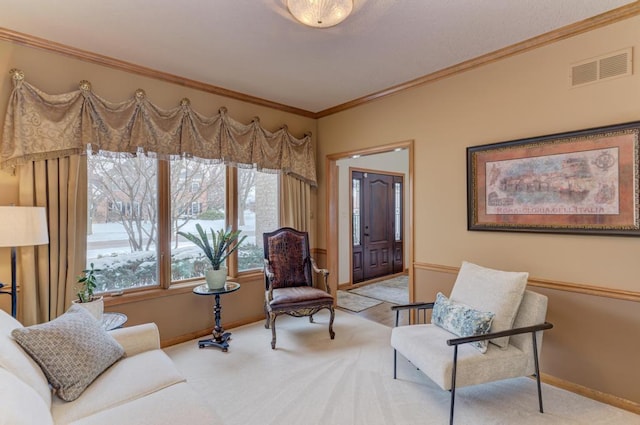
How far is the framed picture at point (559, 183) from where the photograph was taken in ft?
7.22

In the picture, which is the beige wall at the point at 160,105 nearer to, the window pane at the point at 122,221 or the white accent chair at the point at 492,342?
the window pane at the point at 122,221

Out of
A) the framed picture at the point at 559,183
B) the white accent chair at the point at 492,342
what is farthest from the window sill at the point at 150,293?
the framed picture at the point at 559,183

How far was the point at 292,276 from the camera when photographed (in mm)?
3881

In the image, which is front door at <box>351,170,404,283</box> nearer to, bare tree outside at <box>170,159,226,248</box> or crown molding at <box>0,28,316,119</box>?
crown molding at <box>0,28,316,119</box>

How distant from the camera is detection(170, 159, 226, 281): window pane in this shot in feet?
11.2

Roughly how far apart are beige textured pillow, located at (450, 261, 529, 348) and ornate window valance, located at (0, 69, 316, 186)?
2.60 m

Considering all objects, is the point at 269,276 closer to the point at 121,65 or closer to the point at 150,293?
the point at 150,293

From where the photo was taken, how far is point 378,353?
10.0 ft

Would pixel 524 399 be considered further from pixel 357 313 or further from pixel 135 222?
pixel 135 222

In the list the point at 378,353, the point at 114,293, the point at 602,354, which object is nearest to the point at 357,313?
the point at 378,353

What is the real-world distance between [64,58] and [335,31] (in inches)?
93.1

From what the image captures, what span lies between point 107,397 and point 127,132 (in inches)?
92.0

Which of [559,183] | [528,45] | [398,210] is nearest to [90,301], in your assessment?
[559,183]

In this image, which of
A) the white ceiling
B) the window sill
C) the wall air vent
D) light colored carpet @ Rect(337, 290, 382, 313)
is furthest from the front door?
the wall air vent
